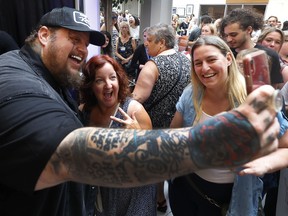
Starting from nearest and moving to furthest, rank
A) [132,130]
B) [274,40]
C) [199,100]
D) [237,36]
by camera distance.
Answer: [132,130], [199,100], [237,36], [274,40]

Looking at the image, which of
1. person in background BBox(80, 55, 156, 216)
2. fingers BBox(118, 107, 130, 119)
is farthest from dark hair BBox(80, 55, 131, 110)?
fingers BBox(118, 107, 130, 119)

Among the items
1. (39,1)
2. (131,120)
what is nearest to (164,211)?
(131,120)

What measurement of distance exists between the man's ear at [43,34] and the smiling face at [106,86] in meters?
0.53

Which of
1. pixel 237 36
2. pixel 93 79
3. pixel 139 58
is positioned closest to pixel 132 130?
pixel 93 79

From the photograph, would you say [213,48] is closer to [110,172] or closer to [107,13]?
[110,172]

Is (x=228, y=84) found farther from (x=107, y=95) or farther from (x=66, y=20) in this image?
(x=66, y=20)

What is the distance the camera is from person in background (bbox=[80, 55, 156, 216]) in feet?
5.58

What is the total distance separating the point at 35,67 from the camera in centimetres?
107

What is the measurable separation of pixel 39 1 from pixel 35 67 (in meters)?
1.44

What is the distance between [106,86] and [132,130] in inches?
41.6

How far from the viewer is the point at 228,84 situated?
1.54 metres

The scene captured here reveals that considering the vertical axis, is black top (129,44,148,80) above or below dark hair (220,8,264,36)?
below

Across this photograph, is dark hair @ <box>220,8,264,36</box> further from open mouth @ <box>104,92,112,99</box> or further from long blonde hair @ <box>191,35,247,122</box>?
open mouth @ <box>104,92,112,99</box>

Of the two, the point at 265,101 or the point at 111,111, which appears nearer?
the point at 265,101
